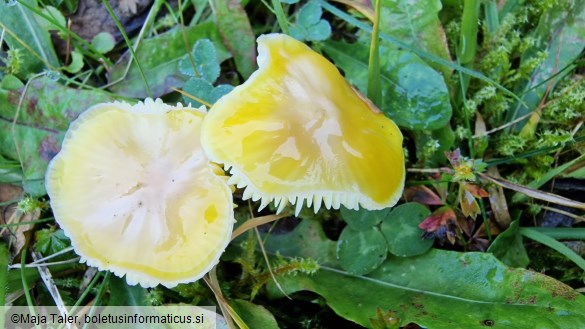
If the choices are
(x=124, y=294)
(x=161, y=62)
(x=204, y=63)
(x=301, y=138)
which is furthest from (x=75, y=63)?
(x=301, y=138)

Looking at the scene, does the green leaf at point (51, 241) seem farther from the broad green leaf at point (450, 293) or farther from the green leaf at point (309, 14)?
the green leaf at point (309, 14)

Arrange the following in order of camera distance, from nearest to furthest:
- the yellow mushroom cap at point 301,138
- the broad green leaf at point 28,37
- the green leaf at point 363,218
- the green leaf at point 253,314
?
the yellow mushroom cap at point 301,138 < the green leaf at point 253,314 < the green leaf at point 363,218 < the broad green leaf at point 28,37

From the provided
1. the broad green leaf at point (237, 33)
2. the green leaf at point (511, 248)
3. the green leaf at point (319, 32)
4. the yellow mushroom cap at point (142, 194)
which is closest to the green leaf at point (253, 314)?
the yellow mushroom cap at point (142, 194)

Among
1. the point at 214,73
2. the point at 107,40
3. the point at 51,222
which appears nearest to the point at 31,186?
the point at 51,222

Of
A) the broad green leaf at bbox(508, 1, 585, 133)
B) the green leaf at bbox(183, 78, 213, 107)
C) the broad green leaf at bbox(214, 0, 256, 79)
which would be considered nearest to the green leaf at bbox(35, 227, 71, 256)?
the green leaf at bbox(183, 78, 213, 107)

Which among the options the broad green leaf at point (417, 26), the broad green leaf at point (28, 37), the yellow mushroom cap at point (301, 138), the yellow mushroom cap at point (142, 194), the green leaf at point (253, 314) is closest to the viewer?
the yellow mushroom cap at point (301, 138)

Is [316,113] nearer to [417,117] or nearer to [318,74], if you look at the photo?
[318,74]
